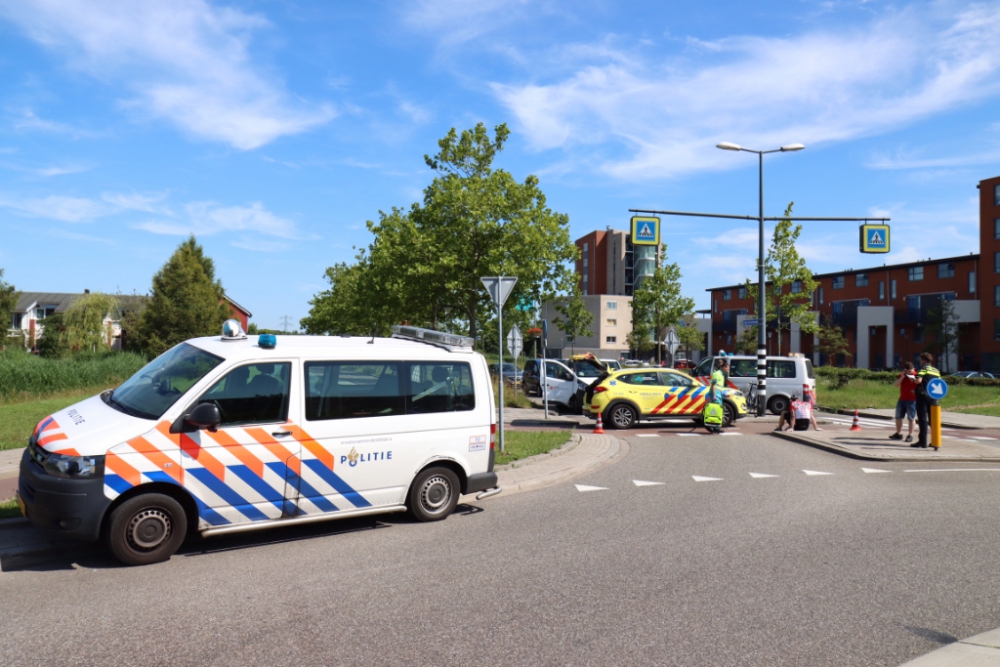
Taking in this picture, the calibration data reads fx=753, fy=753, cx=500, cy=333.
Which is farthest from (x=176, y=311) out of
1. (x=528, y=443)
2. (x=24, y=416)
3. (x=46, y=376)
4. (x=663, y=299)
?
(x=528, y=443)

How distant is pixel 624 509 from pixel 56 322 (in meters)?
Answer: 57.1

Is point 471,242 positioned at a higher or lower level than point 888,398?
higher

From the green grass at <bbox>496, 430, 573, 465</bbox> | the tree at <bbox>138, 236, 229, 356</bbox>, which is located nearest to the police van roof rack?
the green grass at <bbox>496, 430, 573, 465</bbox>

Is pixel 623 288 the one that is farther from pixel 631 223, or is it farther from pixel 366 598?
pixel 366 598

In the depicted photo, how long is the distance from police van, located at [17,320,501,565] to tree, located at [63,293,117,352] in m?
53.3

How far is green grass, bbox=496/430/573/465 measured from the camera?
11875 millimetres

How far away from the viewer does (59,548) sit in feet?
20.7

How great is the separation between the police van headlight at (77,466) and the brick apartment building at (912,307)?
56527 mm

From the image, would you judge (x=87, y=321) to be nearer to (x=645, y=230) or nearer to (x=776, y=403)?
(x=645, y=230)

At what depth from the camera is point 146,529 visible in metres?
6.08

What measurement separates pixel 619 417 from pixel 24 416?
43.5 feet

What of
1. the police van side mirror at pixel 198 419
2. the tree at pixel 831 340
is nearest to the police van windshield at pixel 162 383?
the police van side mirror at pixel 198 419

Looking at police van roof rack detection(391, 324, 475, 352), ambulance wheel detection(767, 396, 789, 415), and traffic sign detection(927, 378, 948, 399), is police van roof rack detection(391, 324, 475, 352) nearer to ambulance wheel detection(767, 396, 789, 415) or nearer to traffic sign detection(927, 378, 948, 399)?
traffic sign detection(927, 378, 948, 399)

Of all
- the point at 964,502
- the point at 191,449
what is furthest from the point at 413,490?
the point at 964,502
